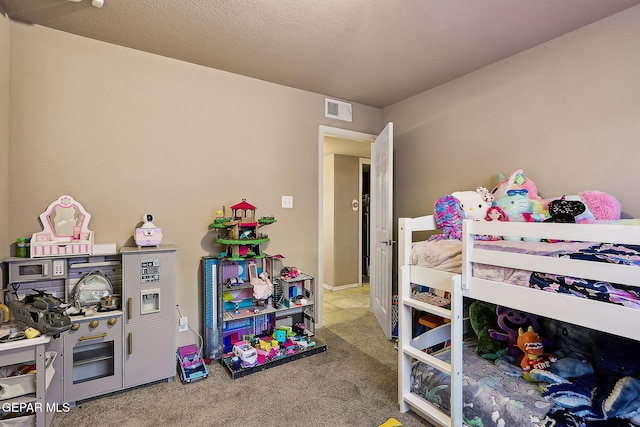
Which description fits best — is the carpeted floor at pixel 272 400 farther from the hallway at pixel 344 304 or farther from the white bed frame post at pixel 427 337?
the hallway at pixel 344 304

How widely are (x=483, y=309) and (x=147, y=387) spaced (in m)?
2.35

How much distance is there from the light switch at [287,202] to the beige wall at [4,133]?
6.44 ft

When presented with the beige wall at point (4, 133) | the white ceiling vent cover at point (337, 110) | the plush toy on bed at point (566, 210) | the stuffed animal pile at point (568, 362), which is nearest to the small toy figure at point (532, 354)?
the stuffed animal pile at point (568, 362)

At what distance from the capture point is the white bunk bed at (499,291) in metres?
1.15

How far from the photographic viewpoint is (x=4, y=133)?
194cm

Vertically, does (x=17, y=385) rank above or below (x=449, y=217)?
below

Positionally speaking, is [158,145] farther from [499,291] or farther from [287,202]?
[499,291]

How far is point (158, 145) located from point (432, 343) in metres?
2.49

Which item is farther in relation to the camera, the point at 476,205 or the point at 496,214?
the point at 476,205

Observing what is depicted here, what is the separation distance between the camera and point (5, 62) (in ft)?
6.34

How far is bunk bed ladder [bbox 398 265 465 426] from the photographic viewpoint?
5.38 ft

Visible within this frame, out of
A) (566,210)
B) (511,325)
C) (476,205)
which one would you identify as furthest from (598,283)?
(476,205)

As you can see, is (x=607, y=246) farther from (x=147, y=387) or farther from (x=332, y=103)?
(x=147, y=387)

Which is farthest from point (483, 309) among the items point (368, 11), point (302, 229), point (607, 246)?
point (368, 11)
